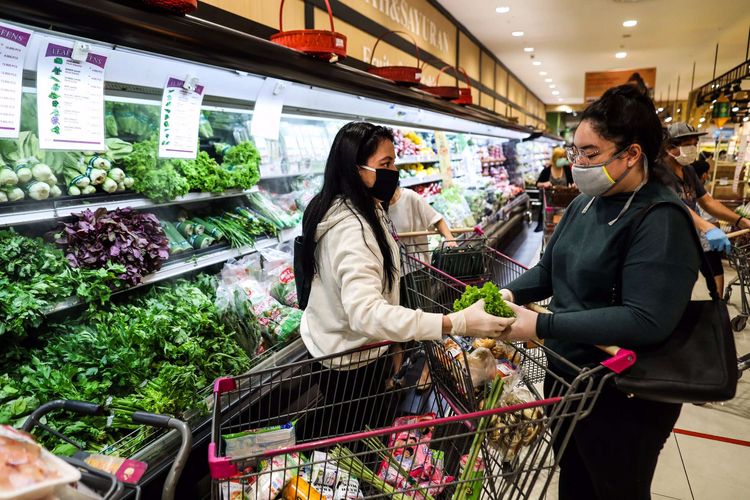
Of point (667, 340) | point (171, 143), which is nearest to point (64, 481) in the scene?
point (667, 340)

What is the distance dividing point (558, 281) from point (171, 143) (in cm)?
191

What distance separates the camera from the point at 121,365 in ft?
6.57

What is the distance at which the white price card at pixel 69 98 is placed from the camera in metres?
1.73

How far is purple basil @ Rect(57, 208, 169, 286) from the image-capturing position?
83.6 inches

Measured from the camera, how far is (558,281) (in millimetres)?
1755

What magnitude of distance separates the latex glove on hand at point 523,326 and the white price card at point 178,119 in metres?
Result: 1.82

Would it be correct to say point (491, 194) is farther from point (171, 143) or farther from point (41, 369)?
point (41, 369)

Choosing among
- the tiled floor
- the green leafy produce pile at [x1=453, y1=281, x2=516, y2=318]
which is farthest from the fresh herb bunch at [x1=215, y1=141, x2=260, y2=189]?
the tiled floor

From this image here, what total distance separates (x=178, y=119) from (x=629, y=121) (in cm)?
201

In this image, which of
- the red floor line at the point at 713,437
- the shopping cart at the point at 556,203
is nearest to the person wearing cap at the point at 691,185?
the red floor line at the point at 713,437

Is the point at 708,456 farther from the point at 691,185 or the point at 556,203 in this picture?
the point at 556,203

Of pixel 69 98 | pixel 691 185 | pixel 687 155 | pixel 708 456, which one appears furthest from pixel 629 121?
pixel 687 155

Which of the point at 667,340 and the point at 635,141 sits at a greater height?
the point at 635,141

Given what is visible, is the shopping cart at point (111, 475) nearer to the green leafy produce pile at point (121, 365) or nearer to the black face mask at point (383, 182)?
the green leafy produce pile at point (121, 365)
